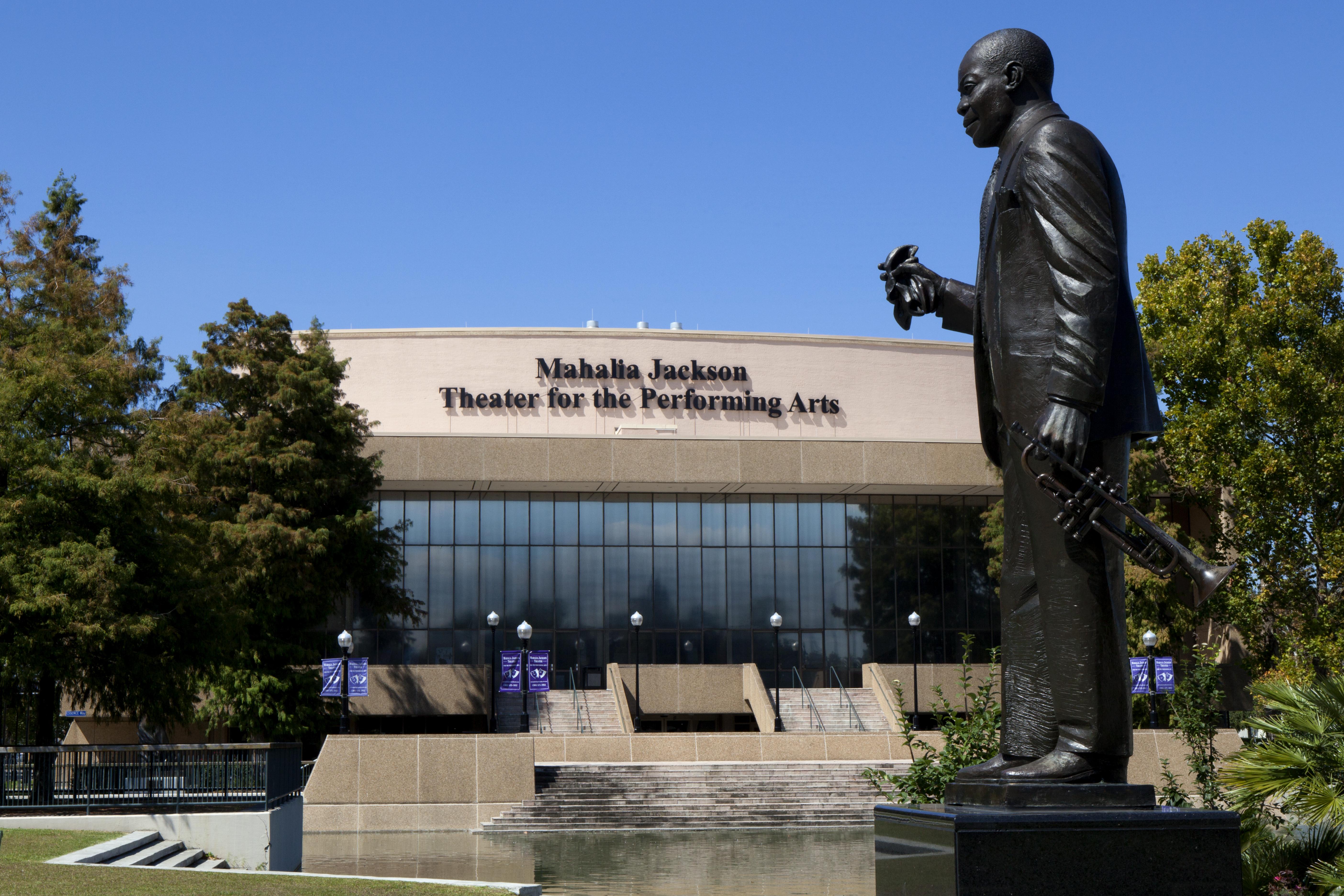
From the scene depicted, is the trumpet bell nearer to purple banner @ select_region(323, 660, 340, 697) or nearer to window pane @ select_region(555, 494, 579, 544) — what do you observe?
purple banner @ select_region(323, 660, 340, 697)

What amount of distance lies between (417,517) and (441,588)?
267 centimetres

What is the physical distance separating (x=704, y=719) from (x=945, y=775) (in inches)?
1528

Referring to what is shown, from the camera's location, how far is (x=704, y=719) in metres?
47.8

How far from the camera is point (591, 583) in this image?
156 ft

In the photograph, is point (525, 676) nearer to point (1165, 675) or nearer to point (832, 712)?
point (832, 712)

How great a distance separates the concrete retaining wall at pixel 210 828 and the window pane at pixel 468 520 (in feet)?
95.3

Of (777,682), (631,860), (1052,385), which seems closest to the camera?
(1052,385)

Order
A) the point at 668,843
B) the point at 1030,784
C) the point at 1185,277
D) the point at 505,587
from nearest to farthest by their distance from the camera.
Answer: the point at 1030,784
the point at 668,843
the point at 1185,277
the point at 505,587

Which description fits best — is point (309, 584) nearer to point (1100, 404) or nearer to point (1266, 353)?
point (1266, 353)

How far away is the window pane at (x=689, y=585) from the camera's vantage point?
4775cm

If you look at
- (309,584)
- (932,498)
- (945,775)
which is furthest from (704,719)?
(945,775)

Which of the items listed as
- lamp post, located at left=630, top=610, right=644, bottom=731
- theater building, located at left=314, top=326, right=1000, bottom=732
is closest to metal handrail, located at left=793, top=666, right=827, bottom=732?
theater building, located at left=314, top=326, right=1000, bottom=732

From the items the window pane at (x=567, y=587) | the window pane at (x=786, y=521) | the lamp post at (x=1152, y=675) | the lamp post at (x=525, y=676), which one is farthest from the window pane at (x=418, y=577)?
the lamp post at (x=1152, y=675)

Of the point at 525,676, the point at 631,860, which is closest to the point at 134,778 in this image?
the point at 631,860
